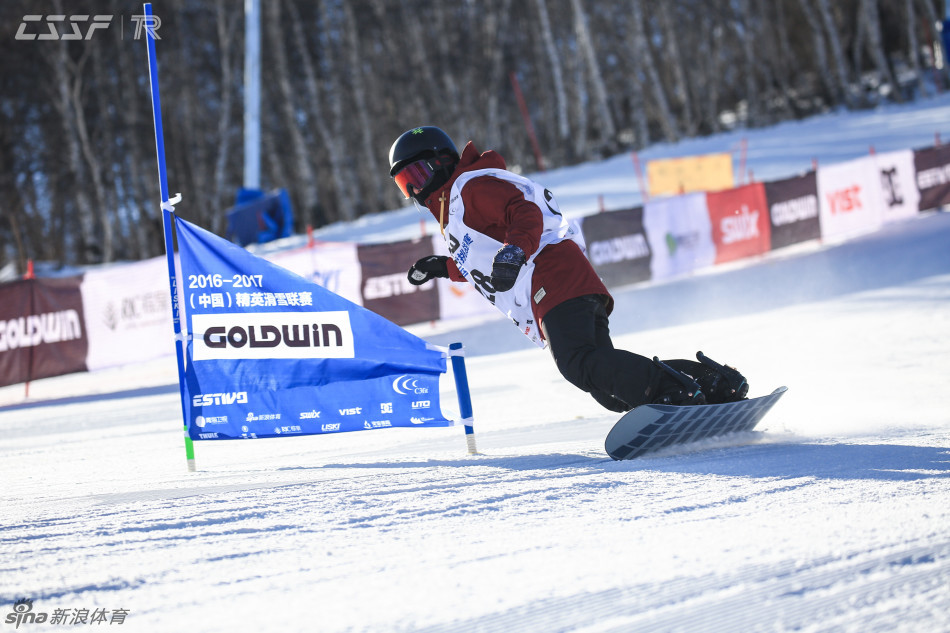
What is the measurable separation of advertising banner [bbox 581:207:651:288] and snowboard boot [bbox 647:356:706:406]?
8410 millimetres

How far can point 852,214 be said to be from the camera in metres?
14.5

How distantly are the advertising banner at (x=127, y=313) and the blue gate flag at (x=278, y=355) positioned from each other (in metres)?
6.10

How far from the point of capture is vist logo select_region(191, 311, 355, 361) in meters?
4.51

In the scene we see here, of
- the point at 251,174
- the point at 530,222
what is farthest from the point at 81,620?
the point at 251,174

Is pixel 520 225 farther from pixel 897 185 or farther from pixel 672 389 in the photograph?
pixel 897 185

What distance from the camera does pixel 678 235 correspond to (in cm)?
1294

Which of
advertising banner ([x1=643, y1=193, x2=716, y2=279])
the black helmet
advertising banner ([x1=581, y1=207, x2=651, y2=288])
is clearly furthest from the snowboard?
advertising banner ([x1=643, y1=193, x2=716, y2=279])

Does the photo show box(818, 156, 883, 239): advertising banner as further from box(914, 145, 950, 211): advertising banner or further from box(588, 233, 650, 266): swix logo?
box(588, 233, 650, 266): swix logo

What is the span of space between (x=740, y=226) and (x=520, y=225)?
10642 mm

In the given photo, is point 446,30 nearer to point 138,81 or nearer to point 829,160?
point 138,81

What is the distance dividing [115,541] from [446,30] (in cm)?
2815

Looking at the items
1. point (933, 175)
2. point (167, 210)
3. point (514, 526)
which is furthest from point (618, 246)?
point (514, 526)

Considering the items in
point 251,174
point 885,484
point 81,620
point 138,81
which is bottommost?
point 885,484

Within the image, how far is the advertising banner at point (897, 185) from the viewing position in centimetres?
1469
